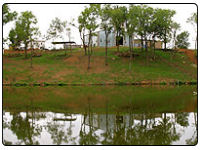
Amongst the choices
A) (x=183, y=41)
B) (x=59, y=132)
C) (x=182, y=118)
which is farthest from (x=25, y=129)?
(x=183, y=41)

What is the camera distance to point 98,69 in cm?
4362

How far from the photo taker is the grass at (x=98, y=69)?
126ft

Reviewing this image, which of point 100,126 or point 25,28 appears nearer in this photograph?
point 100,126

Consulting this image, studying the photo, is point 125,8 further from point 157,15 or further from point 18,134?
point 18,134

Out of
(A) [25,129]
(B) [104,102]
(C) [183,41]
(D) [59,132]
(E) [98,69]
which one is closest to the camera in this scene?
(D) [59,132]

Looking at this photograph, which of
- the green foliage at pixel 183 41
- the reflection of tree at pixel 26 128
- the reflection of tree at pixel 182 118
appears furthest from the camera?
the green foliage at pixel 183 41

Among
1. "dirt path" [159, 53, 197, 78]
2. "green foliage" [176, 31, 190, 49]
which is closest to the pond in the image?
"dirt path" [159, 53, 197, 78]

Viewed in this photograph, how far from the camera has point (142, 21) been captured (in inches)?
1761

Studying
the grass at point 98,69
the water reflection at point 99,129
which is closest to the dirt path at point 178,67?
the grass at point 98,69

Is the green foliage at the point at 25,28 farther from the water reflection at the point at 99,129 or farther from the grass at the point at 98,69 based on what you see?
the water reflection at the point at 99,129

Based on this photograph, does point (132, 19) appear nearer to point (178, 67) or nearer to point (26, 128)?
point (178, 67)

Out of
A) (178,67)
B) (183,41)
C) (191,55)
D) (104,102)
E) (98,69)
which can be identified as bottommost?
(104,102)

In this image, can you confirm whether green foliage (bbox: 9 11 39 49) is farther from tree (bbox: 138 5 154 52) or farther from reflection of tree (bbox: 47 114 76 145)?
reflection of tree (bbox: 47 114 76 145)

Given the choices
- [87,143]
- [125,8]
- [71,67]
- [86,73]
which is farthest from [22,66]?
[87,143]
